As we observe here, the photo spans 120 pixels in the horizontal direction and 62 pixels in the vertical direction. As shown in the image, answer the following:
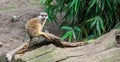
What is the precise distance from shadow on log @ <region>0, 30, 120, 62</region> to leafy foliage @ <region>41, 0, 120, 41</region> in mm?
2377

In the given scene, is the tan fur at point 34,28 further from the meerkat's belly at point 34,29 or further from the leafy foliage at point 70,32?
the leafy foliage at point 70,32

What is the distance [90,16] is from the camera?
26.5 ft

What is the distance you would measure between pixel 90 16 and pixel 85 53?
304 cm

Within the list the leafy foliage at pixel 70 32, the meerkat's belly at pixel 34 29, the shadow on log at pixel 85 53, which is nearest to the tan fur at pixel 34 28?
the meerkat's belly at pixel 34 29

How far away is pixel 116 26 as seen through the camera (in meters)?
7.61

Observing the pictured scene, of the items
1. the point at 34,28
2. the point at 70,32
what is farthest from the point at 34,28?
the point at 70,32

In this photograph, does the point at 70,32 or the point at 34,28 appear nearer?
the point at 34,28

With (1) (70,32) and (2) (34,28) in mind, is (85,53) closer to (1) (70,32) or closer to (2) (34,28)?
(2) (34,28)

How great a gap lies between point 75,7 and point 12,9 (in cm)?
272

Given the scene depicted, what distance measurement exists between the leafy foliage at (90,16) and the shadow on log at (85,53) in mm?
2377

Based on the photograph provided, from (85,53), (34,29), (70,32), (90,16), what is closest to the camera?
(85,53)

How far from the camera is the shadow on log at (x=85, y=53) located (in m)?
4.88

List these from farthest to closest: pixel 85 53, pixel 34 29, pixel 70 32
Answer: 1. pixel 70 32
2. pixel 34 29
3. pixel 85 53

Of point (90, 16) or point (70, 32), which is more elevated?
point (90, 16)
